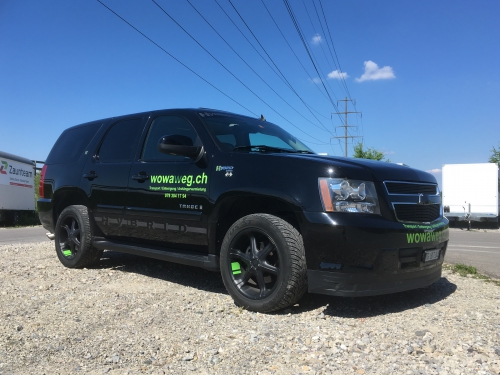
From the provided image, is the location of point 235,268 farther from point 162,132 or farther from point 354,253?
point 162,132

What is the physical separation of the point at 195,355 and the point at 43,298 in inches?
83.8

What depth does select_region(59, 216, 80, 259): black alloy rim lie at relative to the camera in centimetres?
563

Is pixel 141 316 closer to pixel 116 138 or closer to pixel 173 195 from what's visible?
pixel 173 195

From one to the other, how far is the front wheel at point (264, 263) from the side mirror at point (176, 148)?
2.87 ft

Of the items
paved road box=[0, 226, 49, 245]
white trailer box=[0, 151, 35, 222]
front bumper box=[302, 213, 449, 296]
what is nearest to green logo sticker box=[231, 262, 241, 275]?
front bumper box=[302, 213, 449, 296]

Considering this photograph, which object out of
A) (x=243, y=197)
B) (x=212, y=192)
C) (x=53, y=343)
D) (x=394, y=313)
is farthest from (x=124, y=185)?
(x=394, y=313)

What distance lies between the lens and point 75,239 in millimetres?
5621

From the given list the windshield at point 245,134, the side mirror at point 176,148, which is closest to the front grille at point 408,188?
the windshield at point 245,134

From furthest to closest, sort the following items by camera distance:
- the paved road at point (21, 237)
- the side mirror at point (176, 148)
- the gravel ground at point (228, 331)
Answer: the paved road at point (21, 237) → the side mirror at point (176, 148) → the gravel ground at point (228, 331)

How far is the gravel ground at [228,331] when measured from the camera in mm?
2639

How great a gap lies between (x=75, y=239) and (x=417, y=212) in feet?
13.9

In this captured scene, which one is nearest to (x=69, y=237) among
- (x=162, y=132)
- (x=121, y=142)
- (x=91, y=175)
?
(x=91, y=175)

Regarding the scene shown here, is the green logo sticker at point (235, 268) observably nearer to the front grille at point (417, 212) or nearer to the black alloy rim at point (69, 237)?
the front grille at point (417, 212)

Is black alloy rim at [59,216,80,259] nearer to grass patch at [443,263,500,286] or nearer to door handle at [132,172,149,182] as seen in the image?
door handle at [132,172,149,182]
